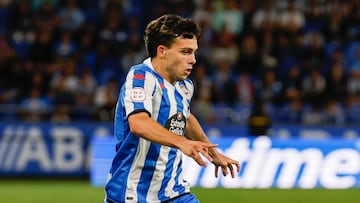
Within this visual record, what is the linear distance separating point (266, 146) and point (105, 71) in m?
5.01

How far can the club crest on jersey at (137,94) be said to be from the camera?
5.26 meters

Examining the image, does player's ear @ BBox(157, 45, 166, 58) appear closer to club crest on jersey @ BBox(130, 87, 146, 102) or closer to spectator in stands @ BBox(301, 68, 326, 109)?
club crest on jersey @ BBox(130, 87, 146, 102)

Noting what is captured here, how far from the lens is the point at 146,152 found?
548cm

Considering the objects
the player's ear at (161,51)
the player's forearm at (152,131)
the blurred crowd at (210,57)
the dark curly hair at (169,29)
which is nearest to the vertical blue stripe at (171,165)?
the player's ear at (161,51)

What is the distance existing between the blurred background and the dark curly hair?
8.44 meters

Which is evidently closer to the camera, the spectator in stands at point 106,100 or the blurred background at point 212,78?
the blurred background at point 212,78

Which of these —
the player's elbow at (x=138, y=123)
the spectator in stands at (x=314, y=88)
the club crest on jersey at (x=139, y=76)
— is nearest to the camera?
the player's elbow at (x=138, y=123)

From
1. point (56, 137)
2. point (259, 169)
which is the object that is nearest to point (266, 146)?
point (259, 169)

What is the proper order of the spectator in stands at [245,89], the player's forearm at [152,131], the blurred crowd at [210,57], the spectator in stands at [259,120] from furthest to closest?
the spectator in stands at [245,89], the blurred crowd at [210,57], the spectator in stands at [259,120], the player's forearm at [152,131]

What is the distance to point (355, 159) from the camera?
14.0 metres

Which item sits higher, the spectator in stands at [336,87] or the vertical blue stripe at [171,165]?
the vertical blue stripe at [171,165]

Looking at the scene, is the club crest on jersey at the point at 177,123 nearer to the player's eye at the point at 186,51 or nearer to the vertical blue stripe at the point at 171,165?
the vertical blue stripe at the point at 171,165

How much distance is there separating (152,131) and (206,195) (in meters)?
7.80

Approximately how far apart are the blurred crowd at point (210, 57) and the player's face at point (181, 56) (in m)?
10.1
